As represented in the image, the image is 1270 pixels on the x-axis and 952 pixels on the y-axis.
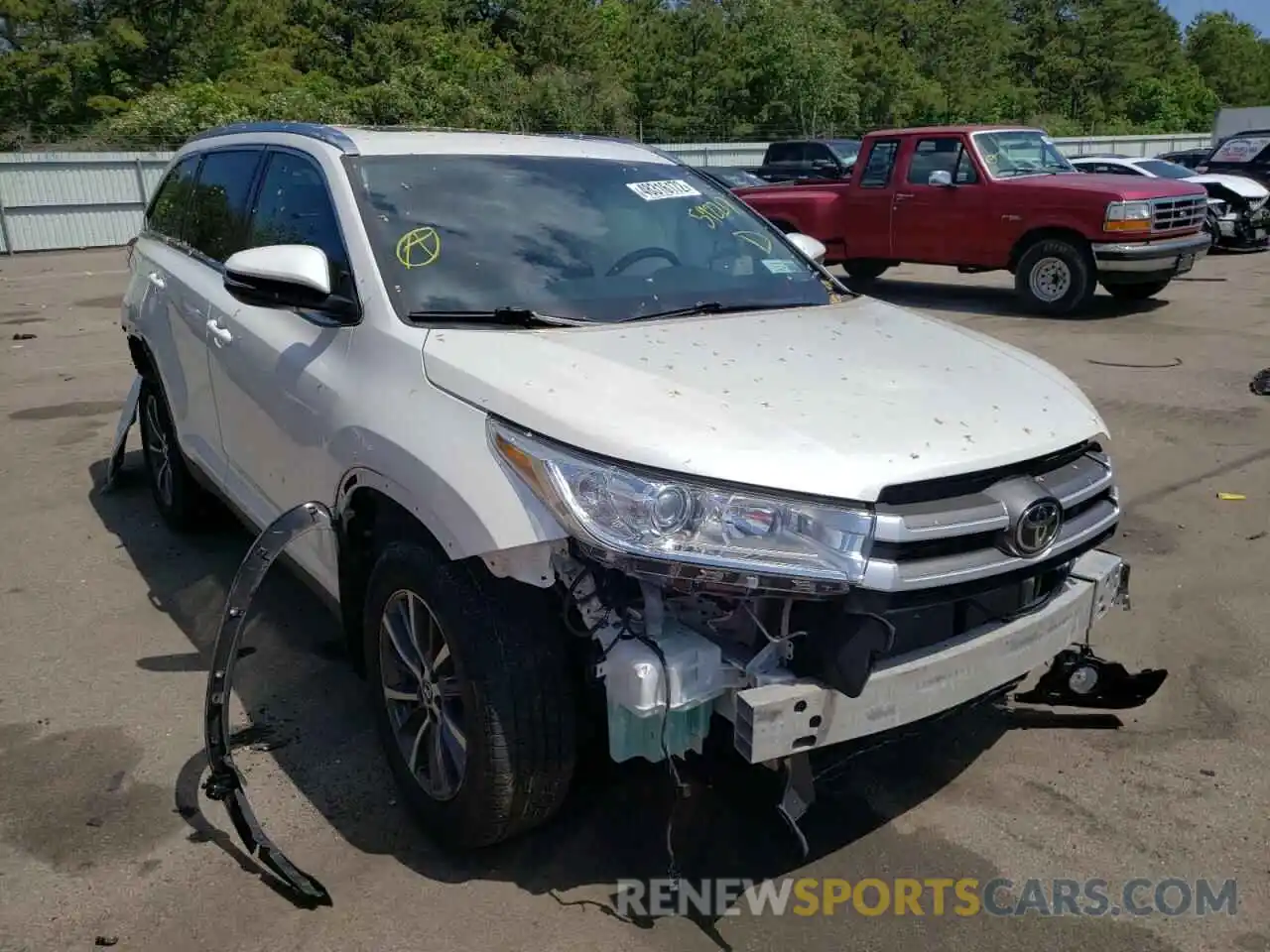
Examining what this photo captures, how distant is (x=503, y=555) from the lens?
2.60 metres

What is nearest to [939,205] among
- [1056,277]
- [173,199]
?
[1056,277]

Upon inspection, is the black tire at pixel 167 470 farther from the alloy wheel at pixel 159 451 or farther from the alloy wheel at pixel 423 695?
the alloy wheel at pixel 423 695

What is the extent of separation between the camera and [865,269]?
14945 millimetres

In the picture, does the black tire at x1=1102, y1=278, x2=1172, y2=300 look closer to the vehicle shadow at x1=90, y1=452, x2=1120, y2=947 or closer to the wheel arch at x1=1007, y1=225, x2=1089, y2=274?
the wheel arch at x1=1007, y1=225, x2=1089, y2=274

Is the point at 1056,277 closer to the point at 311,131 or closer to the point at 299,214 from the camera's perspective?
the point at 311,131

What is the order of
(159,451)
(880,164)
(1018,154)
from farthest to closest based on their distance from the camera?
(880,164) → (1018,154) → (159,451)

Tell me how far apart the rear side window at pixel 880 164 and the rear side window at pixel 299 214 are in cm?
1020

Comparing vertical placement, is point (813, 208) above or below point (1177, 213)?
→ below

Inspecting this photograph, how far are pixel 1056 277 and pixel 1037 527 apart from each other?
1016cm

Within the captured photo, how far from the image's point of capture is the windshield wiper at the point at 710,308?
3453 mm

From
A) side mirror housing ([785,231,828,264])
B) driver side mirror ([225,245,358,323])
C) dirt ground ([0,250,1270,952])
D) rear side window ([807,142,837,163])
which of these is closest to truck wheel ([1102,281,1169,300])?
dirt ground ([0,250,1270,952])

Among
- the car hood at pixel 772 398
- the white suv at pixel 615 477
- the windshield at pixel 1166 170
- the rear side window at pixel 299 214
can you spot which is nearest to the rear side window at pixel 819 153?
the windshield at pixel 1166 170

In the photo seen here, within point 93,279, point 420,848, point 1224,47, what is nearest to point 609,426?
point 420,848

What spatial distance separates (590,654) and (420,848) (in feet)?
2.86
